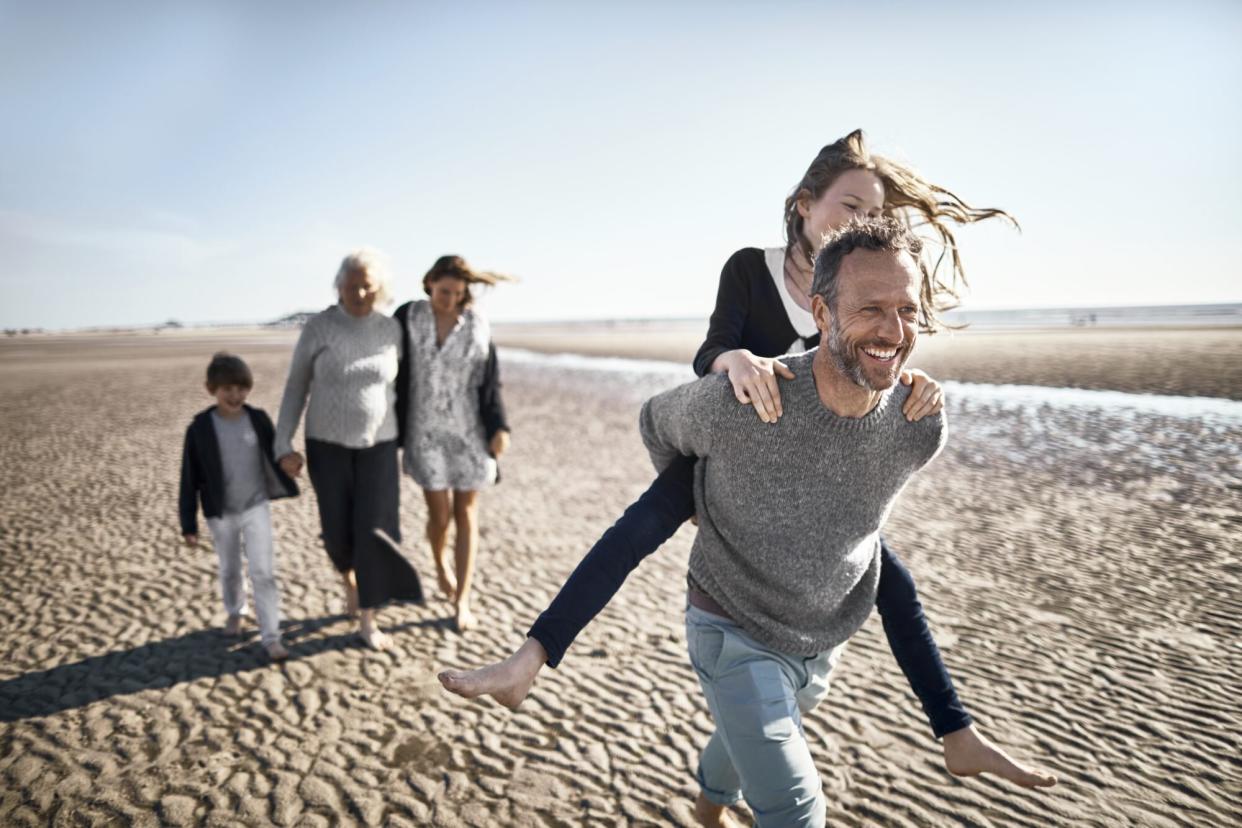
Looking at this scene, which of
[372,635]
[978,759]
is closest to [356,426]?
[372,635]

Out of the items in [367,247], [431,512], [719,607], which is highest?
[367,247]

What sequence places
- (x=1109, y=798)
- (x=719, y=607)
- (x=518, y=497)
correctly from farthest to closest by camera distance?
1. (x=518, y=497)
2. (x=1109, y=798)
3. (x=719, y=607)

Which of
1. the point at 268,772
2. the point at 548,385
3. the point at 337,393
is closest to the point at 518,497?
the point at 337,393

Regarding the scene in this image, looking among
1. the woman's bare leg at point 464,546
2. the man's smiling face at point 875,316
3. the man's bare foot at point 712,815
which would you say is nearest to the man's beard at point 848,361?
the man's smiling face at point 875,316

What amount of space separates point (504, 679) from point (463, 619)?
3.69 m

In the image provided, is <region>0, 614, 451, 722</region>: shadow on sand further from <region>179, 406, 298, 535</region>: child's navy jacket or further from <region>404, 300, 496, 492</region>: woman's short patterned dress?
<region>404, 300, 496, 492</region>: woman's short patterned dress

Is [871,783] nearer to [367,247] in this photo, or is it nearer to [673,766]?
[673,766]

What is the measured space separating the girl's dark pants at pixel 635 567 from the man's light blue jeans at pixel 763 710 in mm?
247

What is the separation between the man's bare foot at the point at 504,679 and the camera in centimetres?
134

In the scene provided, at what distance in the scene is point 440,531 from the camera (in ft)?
16.1

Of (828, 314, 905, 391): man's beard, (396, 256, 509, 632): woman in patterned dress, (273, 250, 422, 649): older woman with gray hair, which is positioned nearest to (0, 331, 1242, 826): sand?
(273, 250, 422, 649): older woman with gray hair

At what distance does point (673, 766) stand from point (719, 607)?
1876 millimetres

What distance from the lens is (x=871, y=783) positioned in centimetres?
323

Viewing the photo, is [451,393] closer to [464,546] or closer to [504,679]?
[464,546]
